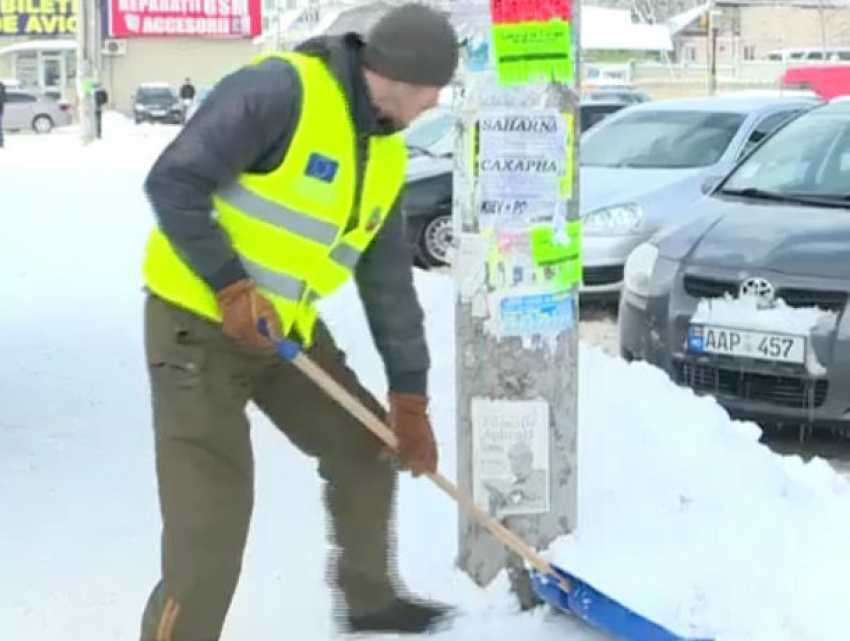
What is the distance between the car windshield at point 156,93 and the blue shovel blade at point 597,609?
142 feet

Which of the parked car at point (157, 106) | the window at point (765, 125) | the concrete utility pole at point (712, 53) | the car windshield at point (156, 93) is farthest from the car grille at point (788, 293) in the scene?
the car windshield at point (156, 93)

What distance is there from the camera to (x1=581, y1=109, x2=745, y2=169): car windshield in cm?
1057

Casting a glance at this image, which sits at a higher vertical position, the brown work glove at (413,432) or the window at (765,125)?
the window at (765,125)

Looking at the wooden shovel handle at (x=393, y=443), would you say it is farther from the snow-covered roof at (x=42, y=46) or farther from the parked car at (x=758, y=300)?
the snow-covered roof at (x=42, y=46)

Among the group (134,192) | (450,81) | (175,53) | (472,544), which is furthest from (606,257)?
(175,53)

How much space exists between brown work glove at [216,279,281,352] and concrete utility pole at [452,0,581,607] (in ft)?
2.86

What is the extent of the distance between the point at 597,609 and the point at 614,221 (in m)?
6.04

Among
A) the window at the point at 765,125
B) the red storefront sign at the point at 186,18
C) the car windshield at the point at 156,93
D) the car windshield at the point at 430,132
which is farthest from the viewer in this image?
the red storefront sign at the point at 186,18

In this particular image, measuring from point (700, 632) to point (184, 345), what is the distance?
145cm

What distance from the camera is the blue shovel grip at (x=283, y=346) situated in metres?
3.23

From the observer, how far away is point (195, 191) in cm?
313

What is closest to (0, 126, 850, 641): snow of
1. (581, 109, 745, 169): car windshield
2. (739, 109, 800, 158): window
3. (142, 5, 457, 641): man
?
(142, 5, 457, 641): man

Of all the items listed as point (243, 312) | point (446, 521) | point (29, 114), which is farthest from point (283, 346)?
point (29, 114)

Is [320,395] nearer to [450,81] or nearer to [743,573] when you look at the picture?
[450,81]
